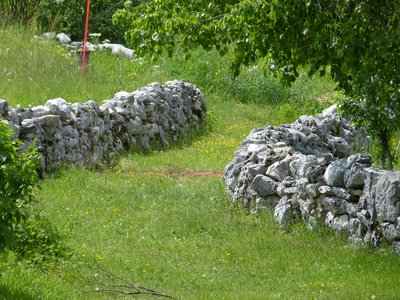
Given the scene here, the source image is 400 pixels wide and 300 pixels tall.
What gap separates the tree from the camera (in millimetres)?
9406

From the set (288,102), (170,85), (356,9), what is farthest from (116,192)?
(288,102)

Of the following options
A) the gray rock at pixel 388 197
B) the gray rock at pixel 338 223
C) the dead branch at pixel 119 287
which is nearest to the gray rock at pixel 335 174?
the gray rock at pixel 338 223

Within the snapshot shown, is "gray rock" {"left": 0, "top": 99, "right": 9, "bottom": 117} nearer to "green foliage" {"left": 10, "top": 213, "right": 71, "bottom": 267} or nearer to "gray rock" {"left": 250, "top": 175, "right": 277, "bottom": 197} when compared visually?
"gray rock" {"left": 250, "top": 175, "right": 277, "bottom": 197}

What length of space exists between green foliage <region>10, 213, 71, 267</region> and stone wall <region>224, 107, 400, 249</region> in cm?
338

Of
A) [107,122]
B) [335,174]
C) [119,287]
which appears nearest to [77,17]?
[107,122]

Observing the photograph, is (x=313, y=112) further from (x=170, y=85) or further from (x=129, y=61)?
(x=129, y=61)

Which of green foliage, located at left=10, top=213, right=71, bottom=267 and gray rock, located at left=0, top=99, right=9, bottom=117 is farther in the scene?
gray rock, located at left=0, top=99, right=9, bottom=117

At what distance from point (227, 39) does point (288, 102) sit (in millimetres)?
17666

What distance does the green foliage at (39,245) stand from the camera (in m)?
10.1

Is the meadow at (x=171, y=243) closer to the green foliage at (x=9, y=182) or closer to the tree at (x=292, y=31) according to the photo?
the green foliage at (x=9, y=182)

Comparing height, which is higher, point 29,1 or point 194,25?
point 194,25

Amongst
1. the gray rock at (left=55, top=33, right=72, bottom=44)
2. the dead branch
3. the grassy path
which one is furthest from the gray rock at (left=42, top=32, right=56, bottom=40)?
the dead branch

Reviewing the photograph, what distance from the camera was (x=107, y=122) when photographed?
19.0 meters

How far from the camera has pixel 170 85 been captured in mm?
23891
